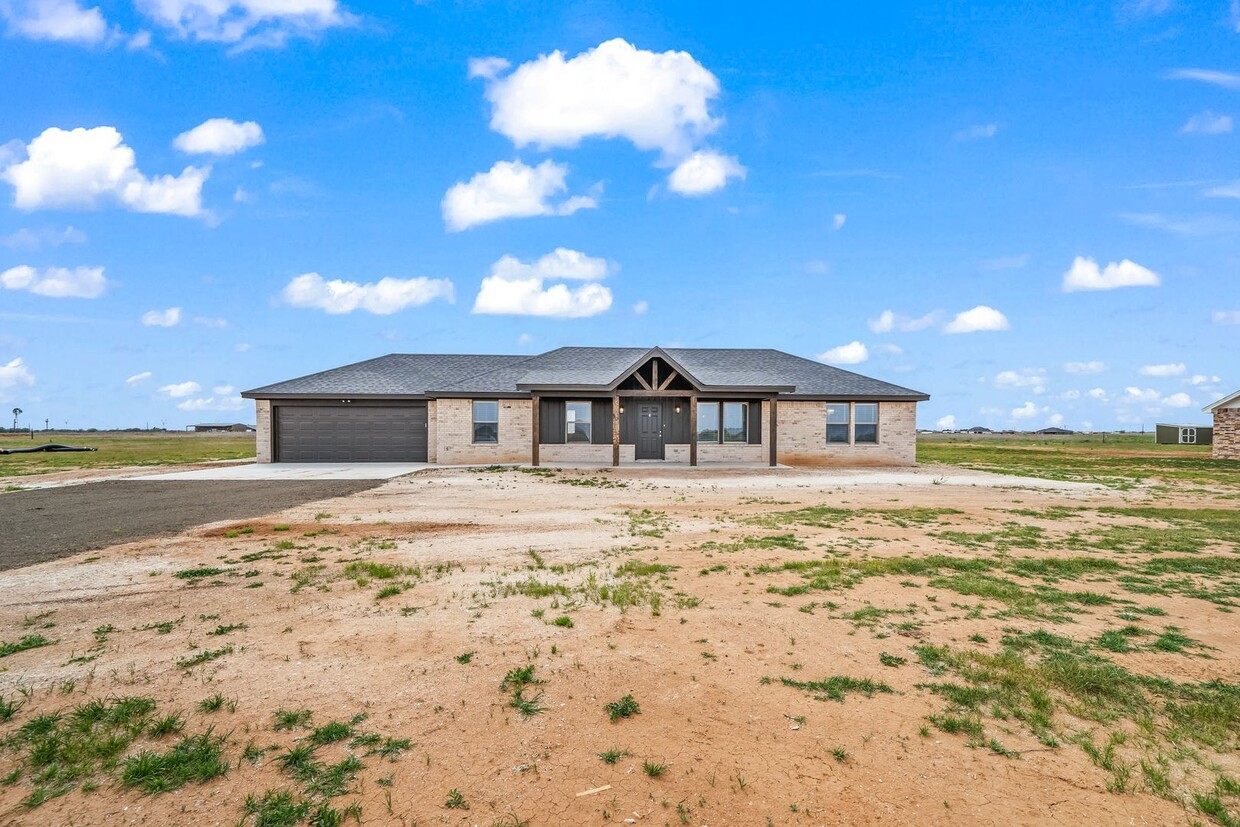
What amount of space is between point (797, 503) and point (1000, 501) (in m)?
5.21

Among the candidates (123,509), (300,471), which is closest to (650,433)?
(300,471)

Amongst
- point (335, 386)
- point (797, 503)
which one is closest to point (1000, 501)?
point (797, 503)

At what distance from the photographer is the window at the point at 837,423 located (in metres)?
26.5

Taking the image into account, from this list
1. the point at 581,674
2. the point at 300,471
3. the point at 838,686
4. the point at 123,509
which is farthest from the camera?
the point at 300,471

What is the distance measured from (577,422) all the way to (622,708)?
21409 millimetres

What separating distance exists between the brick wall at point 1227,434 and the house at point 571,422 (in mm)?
19277

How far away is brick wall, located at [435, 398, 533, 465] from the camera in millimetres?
25375

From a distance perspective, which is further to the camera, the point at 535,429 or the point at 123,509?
the point at 535,429

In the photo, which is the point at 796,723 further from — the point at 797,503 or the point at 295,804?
the point at 797,503

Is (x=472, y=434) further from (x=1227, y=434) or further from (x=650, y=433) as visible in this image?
(x=1227, y=434)

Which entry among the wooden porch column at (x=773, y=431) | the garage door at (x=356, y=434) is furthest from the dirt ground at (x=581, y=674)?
the garage door at (x=356, y=434)

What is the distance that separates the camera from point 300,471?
2242 centimetres

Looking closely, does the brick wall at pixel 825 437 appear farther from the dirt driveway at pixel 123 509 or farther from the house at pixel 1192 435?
the house at pixel 1192 435

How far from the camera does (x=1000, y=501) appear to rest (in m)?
14.9
